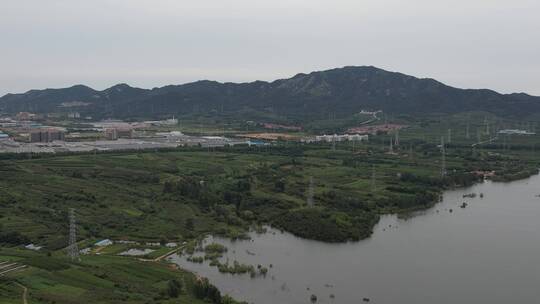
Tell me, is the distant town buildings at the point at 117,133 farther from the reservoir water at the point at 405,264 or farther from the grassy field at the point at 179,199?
the reservoir water at the point at 405,264

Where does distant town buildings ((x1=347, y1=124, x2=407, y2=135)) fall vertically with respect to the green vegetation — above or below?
above

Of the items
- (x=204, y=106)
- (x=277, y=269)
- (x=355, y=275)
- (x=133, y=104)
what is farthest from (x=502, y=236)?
(x=133, y=104)

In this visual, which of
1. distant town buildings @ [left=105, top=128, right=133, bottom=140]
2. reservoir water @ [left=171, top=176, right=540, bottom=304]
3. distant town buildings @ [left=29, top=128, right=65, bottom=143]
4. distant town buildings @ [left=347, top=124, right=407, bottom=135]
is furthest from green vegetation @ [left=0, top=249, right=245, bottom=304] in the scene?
distant town buildings @ [left=347, top=124, right=407, bottom=135]

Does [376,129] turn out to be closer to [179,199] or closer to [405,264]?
[179,199]

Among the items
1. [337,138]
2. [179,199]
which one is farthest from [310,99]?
[179,199]

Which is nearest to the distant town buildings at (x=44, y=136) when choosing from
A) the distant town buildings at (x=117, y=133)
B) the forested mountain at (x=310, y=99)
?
the distant town buildings at (x=117, y=133)

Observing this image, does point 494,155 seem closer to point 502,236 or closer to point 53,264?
point 502,236

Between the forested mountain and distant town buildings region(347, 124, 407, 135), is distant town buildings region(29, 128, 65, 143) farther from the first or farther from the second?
the forested mountain
